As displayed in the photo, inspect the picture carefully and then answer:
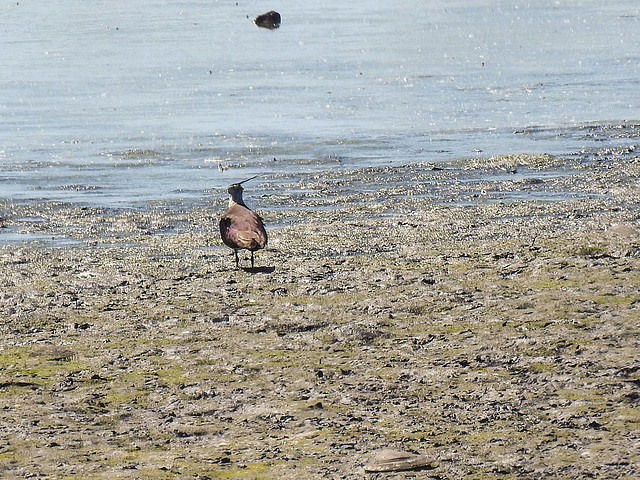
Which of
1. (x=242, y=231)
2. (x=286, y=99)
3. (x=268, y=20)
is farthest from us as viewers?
(x=268, y=20)

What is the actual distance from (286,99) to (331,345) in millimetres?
11024

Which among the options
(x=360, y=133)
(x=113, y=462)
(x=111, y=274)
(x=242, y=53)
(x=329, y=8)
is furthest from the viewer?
(x=329, y=8)

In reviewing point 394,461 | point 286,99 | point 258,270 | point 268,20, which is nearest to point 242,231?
point 258,270

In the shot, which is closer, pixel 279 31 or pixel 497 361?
pixel 497 361

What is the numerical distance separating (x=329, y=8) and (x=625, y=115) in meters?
22.1

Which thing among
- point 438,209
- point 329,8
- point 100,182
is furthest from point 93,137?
point 329,8

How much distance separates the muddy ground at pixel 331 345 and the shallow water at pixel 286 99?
1.67m

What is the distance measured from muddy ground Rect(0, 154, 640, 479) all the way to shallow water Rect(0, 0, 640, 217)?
1.67 metres

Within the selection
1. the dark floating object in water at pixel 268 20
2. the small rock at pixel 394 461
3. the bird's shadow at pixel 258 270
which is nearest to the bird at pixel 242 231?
the bird's shadow at pixel 258 270

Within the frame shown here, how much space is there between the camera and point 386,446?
13.6ft

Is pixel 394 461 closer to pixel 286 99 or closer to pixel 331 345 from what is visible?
pixel 331 345

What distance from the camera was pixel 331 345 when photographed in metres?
5.49

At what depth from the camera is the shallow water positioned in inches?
449

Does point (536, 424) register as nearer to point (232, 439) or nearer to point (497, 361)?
point (497, 361)
